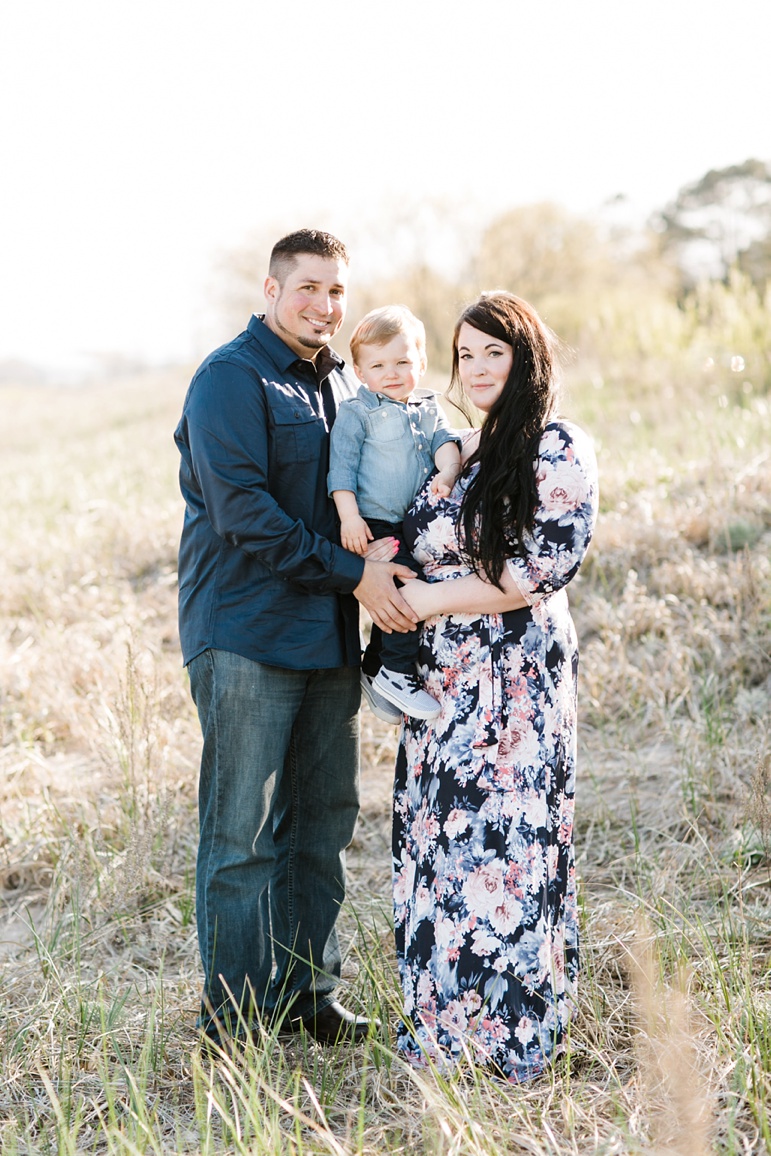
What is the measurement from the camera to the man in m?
2.82

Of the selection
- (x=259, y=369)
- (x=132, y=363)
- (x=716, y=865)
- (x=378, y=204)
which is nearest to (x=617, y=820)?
(x=716, y=865)

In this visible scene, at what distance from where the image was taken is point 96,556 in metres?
8.06

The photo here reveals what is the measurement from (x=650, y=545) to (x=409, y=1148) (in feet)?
13.8

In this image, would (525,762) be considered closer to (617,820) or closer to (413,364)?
(413,364)

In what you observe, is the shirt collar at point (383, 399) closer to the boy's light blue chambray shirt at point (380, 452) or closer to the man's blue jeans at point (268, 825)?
the boy's light blue chambray shirt at point (380, 452)

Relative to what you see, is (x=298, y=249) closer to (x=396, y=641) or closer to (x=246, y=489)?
(x=246, y=489)

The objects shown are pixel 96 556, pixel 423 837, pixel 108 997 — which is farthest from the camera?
pixel 96 556

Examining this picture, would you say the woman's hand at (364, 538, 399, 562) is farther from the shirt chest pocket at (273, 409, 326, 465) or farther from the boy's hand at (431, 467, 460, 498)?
the shirt chest pocket at (273, 409, 326, 465)

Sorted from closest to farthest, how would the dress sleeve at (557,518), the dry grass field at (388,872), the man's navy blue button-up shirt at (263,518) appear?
the dry grass field at (388,872) < the dress sleeve at (557,518) < the man's navy blue button-up shirt at (263,518)

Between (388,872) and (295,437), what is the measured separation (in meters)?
2.04

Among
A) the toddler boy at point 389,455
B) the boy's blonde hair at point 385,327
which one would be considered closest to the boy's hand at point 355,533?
the toddler boy at point 389,455

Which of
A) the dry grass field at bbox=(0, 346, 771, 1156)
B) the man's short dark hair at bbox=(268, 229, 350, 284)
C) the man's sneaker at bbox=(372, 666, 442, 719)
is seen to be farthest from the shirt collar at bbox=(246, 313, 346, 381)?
the dry grass field at bbox=(0, 346, 771, 1156)

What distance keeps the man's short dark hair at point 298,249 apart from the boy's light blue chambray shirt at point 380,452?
1.30 ft

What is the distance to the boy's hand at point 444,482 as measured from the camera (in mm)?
2820
